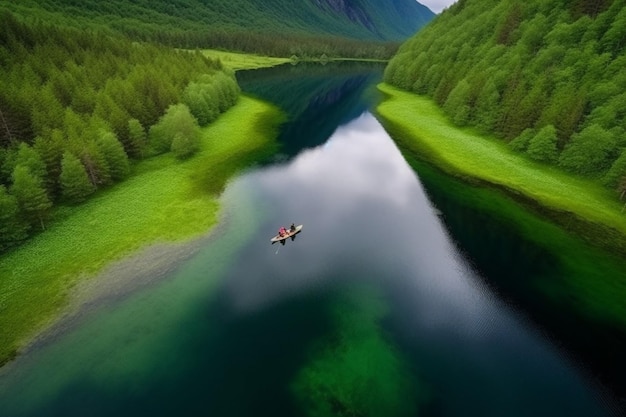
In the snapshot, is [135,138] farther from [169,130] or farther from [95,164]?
[95,164]

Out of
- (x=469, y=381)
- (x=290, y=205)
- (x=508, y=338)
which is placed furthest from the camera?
(x=290, y=205)

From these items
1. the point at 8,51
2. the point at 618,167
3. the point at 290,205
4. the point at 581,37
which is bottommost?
the point at 290,205

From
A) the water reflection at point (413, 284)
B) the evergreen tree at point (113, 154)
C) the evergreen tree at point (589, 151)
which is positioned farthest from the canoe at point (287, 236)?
the evergreen tree at point (589, 151)

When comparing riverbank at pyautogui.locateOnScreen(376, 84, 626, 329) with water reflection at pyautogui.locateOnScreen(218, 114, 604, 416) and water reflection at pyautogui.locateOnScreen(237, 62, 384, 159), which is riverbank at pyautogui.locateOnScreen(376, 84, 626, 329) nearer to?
water reflection at pyautogui.locateOnScreen(218, 114, 604, 416)

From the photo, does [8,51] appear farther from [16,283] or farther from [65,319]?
[65,319]

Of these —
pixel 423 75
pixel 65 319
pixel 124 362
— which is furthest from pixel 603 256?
pixel 423 75

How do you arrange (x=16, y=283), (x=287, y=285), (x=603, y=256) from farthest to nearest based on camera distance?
(x=603, y=256) < (x=287, y=285) < (x=16, y=283)

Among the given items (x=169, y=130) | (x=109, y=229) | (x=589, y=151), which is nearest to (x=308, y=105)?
(x=169, y=130)

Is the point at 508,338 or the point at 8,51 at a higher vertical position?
the point at 8,51
